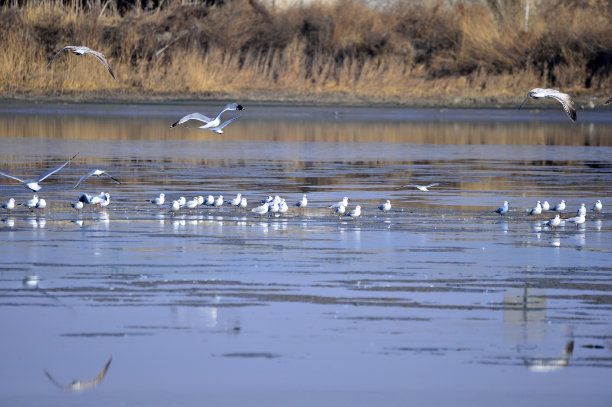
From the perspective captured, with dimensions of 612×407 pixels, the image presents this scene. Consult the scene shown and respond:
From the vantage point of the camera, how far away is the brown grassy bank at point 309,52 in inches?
1501

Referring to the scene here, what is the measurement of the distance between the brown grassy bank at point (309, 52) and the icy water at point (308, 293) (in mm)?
19616

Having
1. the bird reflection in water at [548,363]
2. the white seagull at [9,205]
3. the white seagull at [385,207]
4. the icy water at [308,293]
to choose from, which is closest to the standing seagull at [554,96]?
the icy water at [308,293]

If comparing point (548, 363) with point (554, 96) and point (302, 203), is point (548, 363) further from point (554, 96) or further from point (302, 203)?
point (554, 96)

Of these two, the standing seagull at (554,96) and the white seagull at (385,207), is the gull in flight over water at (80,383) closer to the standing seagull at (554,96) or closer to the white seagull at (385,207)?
the white seagull at (385,207)

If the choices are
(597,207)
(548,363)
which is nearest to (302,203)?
(597,207)

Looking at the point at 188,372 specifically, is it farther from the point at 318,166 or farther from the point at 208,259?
the point at 318,166

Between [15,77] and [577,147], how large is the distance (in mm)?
19267

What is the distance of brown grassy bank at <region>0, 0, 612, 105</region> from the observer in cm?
3812

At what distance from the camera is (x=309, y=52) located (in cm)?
4153

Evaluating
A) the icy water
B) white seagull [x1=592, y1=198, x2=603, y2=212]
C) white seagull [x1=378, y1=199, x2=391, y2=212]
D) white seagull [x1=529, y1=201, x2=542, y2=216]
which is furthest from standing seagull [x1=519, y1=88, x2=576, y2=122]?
white seagull [x1=378, y1=199, x2=391, y2=212]

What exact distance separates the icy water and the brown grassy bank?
772 inches

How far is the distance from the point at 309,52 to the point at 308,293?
1304 inches

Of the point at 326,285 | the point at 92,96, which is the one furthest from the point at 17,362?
the point at 92,96

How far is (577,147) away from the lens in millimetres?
24922
